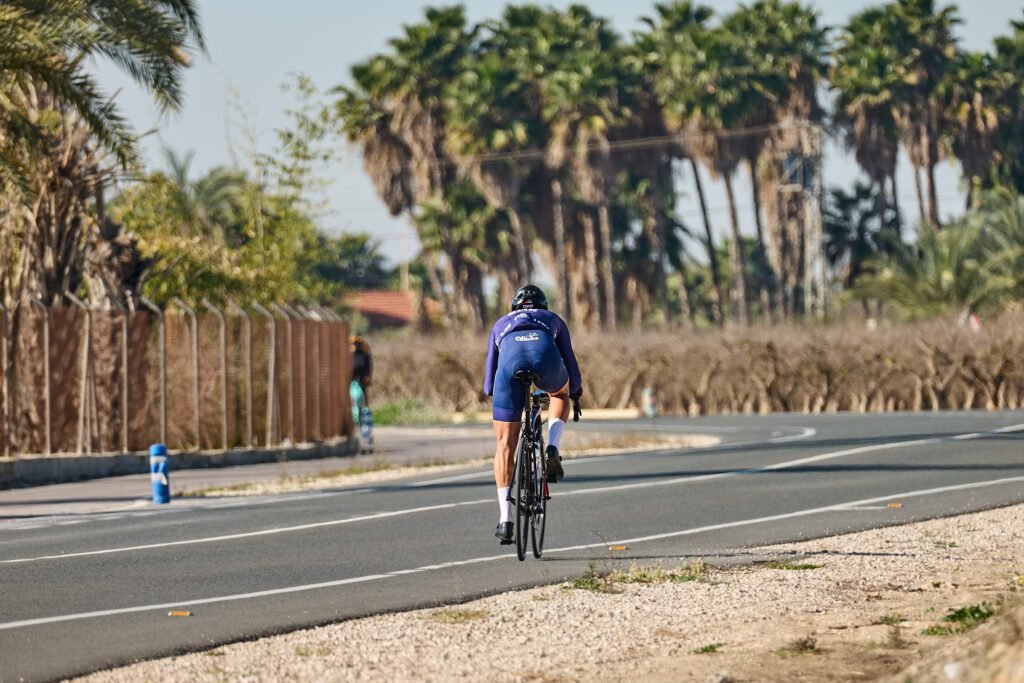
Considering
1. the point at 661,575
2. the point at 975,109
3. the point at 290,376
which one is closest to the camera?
the point at 661,575

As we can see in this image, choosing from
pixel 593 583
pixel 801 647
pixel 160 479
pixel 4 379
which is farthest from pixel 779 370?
pixel 801 647

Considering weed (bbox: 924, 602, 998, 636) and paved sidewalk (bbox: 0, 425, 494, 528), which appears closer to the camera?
weed (bbox: 924, 602, 998, 636)

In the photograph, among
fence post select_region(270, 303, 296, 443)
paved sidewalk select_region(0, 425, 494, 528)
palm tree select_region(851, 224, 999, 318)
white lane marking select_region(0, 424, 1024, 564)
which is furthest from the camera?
palm tree select_region(851, 224, 999, 318)

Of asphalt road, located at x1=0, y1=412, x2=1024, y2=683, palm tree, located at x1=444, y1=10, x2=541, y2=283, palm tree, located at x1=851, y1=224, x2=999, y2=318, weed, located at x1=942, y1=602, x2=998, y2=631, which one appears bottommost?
weed, located at x1=942, y1=602, x2=998, y2=631

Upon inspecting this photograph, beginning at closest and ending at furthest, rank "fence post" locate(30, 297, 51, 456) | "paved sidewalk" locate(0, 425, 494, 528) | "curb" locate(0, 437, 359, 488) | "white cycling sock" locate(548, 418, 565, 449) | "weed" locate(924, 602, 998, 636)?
"weed" locate(924, 602, 998, 636), "white cycling sock" locate(548, 418, 565, 449), "paved sidewalk" locate(0, 425, 494, 528), "curb" locate(0, 437, 359, 488), "fence post" locate(30, 297, 51, 456)

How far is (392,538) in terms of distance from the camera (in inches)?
573

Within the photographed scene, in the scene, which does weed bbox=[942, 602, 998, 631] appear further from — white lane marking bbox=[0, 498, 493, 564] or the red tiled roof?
the red tiled roof

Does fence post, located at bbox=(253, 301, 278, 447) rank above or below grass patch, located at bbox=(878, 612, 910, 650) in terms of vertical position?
above

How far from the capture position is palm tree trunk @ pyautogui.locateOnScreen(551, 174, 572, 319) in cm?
6925

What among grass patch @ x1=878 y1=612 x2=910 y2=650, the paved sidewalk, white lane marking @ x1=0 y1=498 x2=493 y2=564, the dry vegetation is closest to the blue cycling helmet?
grass patch @ x1=878 y1=612 x2=910 y2=650

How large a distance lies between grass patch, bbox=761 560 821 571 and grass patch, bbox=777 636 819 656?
304cm

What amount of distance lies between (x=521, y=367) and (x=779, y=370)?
111ft

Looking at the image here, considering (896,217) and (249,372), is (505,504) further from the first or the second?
(896,217)

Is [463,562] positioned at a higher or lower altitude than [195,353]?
lower
